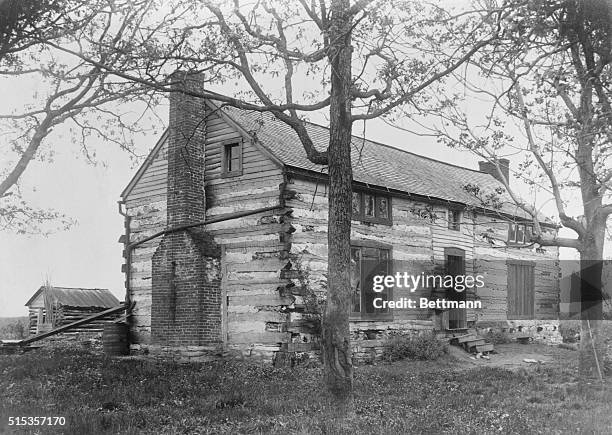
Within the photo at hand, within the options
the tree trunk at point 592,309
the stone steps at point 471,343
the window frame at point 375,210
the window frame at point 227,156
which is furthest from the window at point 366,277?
the tree trunk at point 592,309

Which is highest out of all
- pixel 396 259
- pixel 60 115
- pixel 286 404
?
pixel 60 115

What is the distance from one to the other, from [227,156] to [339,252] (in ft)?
29.1

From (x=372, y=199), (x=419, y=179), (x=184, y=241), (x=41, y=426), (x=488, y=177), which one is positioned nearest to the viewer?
(x=41, y=426)

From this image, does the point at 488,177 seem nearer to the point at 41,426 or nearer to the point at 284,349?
the point at 284,349

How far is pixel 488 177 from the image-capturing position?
115 feet

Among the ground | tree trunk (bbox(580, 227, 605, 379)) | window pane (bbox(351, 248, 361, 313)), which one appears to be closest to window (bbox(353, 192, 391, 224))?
window pane (bbox(351, 248, 361, 313))

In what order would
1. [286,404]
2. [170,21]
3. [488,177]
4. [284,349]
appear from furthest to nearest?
[488,177] → [284,349] → [170,21] → [286,404]

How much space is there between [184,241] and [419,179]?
949 cm

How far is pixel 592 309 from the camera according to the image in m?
16.9

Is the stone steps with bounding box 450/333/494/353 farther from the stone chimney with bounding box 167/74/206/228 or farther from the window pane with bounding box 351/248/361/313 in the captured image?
the stone chimney with bounding box 167/74/206/228

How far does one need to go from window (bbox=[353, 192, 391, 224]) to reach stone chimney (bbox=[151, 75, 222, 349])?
4.27 m

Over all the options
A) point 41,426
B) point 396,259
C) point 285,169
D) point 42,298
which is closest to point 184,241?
point 285,169

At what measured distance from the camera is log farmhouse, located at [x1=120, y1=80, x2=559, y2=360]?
59.0ft

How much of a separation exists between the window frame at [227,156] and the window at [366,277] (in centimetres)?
398
